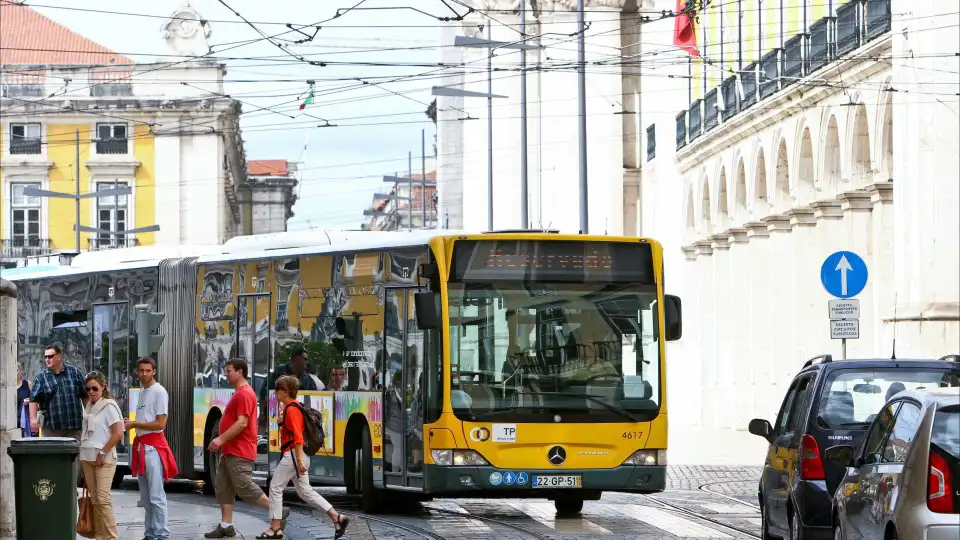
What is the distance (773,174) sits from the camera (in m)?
39.7

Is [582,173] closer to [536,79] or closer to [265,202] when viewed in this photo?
[536,79]

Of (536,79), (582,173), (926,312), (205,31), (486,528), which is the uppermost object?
(205,31)

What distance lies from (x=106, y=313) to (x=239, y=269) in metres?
4.17

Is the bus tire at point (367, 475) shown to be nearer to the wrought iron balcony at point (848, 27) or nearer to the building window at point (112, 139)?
the wrought iron balcony at point (848, 27)

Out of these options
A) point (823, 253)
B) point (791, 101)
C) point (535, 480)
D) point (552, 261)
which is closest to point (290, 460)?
point (535, 480)

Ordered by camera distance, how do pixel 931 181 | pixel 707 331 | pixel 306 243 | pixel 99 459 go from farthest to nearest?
pixel 707 331 → pixel 931 181 → pixel 306 243 → pixel 99 459

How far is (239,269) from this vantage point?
23188 millimetres

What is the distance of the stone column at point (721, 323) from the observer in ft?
150

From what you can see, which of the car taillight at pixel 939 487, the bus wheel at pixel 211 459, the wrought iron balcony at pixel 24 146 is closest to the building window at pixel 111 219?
the wrought iron balcony at pixel 24 146

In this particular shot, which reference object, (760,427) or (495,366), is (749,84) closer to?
(495,366)

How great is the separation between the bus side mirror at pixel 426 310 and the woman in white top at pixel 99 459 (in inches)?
120

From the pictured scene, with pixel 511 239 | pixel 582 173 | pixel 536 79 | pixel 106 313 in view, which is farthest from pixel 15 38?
pixel 511 239

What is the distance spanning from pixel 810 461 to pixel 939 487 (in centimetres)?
404

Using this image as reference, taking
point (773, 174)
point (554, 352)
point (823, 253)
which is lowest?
point (554, 352)
